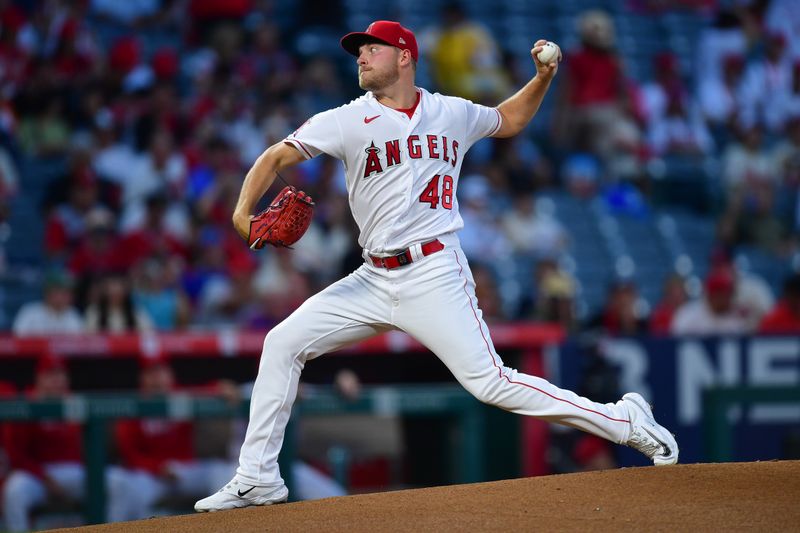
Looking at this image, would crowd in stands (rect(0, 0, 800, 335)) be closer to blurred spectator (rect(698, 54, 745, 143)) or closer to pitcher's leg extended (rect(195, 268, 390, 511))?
blurred spectator (rect(698, 54, 745, 143))

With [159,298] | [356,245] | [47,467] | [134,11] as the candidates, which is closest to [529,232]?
[356,245]

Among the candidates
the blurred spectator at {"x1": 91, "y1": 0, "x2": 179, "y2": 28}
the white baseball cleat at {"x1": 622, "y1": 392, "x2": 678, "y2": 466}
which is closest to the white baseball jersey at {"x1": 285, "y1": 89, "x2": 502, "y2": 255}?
the white baseball cleat at {"x1": 622, "y1": 392, "x2": 678, "y2": 466}

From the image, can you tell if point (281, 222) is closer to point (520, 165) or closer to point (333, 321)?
point (333, 321)

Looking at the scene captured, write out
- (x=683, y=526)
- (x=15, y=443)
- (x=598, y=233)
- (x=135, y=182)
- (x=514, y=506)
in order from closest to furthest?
(x=683, y=526) < (x=514, y=506) < (x=15, y=443) < (x=135, y=182) < (x=598, y=233)

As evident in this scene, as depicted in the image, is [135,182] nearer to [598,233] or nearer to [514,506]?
[598,233]

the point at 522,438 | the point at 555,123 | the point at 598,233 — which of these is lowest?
the point at 522,438

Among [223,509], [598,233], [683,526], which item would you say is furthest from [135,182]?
[683,526]

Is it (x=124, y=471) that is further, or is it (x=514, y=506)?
(x=124, y=471)
